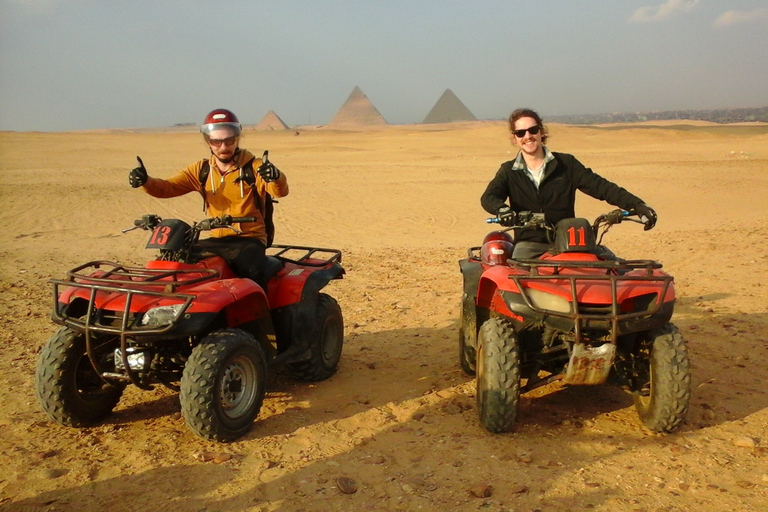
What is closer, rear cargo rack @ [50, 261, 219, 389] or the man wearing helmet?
rear cargo rack @ [50, 261, 219, 389]

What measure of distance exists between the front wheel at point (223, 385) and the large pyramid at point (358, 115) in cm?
18477

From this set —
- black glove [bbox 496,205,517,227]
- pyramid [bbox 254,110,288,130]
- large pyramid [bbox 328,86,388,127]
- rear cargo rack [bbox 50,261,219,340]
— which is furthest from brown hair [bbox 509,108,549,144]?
large pyramid [bbox 328,86,388,127]

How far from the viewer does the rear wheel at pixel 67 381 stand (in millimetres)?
4566

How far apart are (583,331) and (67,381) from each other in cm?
327

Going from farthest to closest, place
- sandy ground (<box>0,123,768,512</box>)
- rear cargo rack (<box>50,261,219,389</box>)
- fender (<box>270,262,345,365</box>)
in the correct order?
fender (<box>270,262,345,365</box>) < rear cargo rack (<box>50,261,219,389</box>) < sandy ground (<box>0,123,768,512</box>)

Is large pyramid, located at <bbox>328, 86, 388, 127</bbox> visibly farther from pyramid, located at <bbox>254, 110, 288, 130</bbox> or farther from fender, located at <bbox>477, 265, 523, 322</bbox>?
fender, located at <bbox>477, 265, 523, 322</bbox>

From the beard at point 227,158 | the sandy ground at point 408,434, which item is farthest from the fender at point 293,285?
the beard at point 227,158

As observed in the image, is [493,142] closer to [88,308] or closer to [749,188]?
[749,188]

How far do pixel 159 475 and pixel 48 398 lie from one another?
1.03 meters

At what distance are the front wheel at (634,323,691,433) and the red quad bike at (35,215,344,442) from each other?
8.15 ft

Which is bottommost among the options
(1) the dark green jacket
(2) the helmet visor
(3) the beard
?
(1) the dark green jacket

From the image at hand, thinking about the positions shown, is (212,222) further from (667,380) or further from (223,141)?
(667,380)

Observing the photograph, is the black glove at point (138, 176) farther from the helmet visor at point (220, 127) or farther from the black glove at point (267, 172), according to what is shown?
the black glove at point (267, 172)

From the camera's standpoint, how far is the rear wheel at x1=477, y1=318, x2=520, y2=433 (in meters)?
4.47
